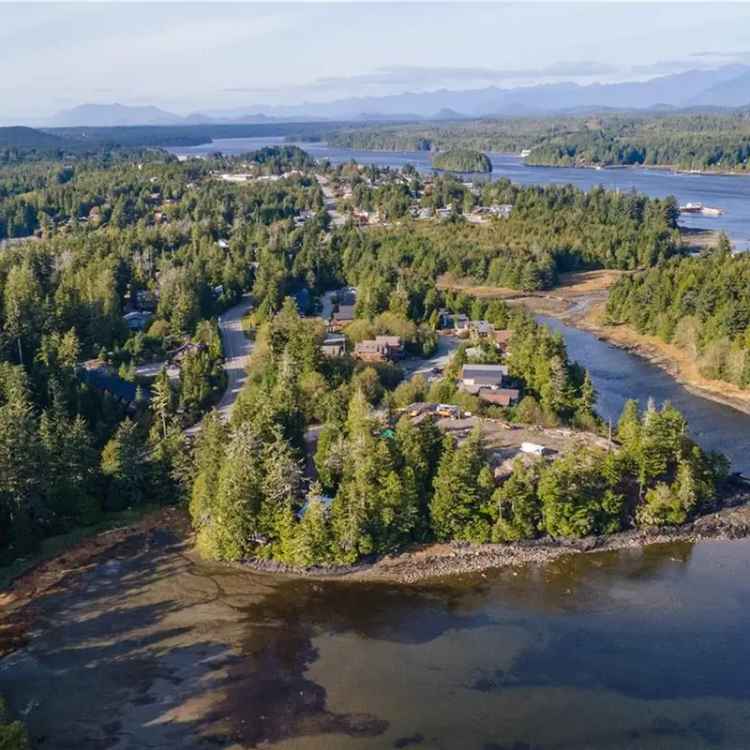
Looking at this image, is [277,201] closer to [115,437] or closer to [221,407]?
[221,407]

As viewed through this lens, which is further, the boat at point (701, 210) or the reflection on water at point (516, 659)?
the boat at point (701, 210)

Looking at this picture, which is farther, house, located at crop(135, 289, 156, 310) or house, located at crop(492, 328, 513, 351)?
house, located at crop(135, 289, 156, 310)

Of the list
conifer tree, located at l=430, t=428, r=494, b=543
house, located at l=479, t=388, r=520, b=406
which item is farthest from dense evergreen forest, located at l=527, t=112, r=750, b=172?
conifer tree, located at l=430, t=428, r=494, b=543

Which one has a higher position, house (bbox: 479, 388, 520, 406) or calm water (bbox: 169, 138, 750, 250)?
calm water (bbox: 169, 138, 750, 250)

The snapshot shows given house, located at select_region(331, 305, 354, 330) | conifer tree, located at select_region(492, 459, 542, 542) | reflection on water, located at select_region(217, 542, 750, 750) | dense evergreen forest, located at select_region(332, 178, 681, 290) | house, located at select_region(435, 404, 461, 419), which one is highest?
dense evergreen forest, located at select_region(332, 178, 681, 290)

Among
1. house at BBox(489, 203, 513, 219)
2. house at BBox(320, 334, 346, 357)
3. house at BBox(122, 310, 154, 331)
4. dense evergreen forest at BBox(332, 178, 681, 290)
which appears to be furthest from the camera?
house at BBox(489, 203, 513, 219)

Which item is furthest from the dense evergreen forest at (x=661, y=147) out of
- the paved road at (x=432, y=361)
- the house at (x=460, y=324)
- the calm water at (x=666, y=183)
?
→ the paved road at (x=432, y=361)

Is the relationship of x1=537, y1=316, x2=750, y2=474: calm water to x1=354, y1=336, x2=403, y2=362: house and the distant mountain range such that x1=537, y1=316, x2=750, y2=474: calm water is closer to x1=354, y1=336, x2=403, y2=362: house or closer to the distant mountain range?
x1=354, y1=336, x2=403, y2=362: house

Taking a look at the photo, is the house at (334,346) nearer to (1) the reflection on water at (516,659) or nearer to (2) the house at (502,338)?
(2) the house at (502,338)
